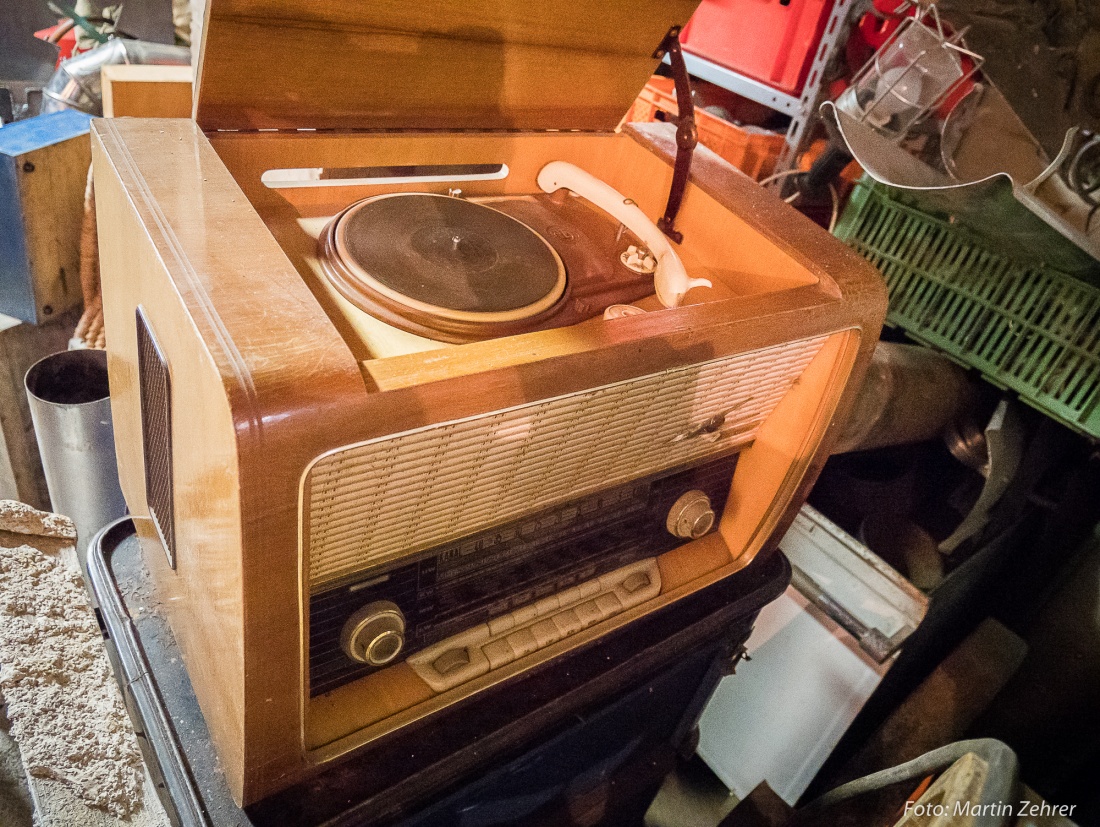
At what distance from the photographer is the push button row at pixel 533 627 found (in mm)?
813

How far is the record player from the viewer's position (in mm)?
556

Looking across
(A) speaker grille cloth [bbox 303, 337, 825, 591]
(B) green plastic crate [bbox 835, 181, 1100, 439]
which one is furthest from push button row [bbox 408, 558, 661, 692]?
(B) green plastic crate [bbox 835, 181, 1100, 439]

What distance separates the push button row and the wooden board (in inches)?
34.8

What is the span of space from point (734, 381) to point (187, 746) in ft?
2.31

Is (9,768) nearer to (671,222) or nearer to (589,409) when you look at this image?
(589,409)

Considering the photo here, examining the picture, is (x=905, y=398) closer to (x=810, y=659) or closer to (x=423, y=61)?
(x=810, y=659)

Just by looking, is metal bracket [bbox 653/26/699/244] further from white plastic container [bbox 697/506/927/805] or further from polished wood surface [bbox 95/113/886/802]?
white plastic container [bbox 697/506/927/805]

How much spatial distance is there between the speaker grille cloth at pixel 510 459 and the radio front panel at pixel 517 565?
25mm

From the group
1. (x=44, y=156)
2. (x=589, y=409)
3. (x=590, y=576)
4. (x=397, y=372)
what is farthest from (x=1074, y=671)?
(x=44, y=156)

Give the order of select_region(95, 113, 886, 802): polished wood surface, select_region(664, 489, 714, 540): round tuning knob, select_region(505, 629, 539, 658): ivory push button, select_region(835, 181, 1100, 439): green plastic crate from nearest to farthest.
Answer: select_region(95, 113, 886, 802): polished wood surface
select_region(505, 629, 539, 658): ivory push button
select_region(664, 489, 714, 540): round tuning knob
select_region(835, 181, 1100, 439): green plastic crate

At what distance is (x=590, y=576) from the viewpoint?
94 centimetres

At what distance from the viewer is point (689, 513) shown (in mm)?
962

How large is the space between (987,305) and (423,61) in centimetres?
104

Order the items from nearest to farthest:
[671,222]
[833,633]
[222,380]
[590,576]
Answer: [222,380] < [590,576] < [671,222] < [833,633]
